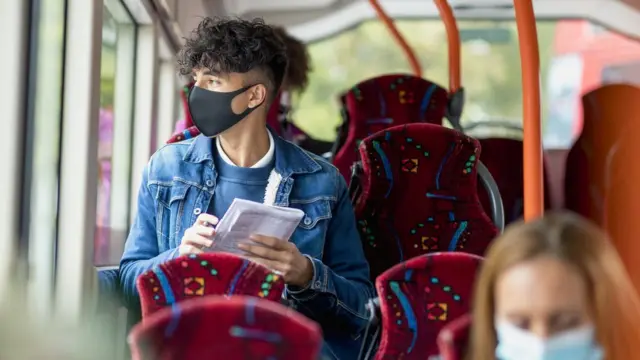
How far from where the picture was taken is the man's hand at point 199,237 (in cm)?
184

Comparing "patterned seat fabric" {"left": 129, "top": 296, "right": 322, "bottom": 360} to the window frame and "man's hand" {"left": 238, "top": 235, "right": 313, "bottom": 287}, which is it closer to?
"man's hand" {"left": 238, "top": 235, "right": 313, "bottom": 287}

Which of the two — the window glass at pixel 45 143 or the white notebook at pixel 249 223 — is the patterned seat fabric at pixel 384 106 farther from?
the white notebook at pixel 249 223

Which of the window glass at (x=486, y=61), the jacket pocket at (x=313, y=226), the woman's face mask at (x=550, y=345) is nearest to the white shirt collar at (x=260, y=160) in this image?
the jacket pocket at (x=313, y=226)

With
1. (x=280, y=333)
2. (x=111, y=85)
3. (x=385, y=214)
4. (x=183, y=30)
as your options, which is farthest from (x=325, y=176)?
(x=183, y=30)

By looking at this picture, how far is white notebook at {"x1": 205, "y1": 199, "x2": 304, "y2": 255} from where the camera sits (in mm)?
1814

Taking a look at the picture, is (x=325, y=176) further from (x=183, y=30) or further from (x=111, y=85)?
(x=183, y=30)

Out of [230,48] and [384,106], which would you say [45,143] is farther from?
[384,106]

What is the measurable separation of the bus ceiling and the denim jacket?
3083mm

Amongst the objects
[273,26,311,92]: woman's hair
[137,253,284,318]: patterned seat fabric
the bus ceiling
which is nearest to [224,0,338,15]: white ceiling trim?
the bus ceiling

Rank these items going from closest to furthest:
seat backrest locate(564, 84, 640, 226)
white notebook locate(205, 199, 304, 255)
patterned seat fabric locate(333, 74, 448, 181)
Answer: white notebook locate(205, 199, 304, 255) → patterned seat fabric locate(333, 74, 448, 181) → seat backrest locate(564, 84, 640, 226)

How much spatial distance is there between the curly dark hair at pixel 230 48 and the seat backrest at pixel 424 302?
79 cm

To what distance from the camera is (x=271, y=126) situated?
284 centimetres

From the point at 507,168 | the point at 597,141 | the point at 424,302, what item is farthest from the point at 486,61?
the point at 424,302

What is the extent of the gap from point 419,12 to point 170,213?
11.3ft
